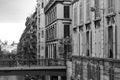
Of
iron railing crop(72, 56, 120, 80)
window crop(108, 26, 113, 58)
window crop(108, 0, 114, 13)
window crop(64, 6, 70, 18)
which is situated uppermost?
window crop(64, 6, 70, 18)

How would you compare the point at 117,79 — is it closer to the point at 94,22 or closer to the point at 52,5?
the point at 94,22

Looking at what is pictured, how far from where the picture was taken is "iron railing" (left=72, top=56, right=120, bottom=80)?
21.1 m

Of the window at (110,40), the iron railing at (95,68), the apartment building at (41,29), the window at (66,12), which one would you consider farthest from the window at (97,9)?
the apartment building at (41,29)

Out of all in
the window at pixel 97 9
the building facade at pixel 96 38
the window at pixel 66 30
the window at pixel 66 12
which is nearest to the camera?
the building facade at pixel 96 38

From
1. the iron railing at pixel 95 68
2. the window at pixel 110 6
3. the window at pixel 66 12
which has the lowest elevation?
the iron railing at pixel 95 68

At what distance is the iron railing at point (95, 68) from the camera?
69.2 feet

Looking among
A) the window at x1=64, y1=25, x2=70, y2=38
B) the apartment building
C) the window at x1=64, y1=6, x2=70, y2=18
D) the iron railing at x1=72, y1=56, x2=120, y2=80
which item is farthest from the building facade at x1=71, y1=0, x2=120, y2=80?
the apartment building

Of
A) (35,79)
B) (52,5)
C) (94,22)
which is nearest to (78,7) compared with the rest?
(94,22)

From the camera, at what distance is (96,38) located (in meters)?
26.3

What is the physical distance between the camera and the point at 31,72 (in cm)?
3816

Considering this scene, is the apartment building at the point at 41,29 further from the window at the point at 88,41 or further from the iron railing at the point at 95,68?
the window at the point at 88,41

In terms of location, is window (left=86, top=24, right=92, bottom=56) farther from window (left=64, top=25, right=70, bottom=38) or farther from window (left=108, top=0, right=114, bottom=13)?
window (left=64, top=25, right=70, bottom=38)

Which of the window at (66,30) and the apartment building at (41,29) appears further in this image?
the apartment building at (41,29)

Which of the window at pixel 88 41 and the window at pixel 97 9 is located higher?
the window at pixel 97 9
